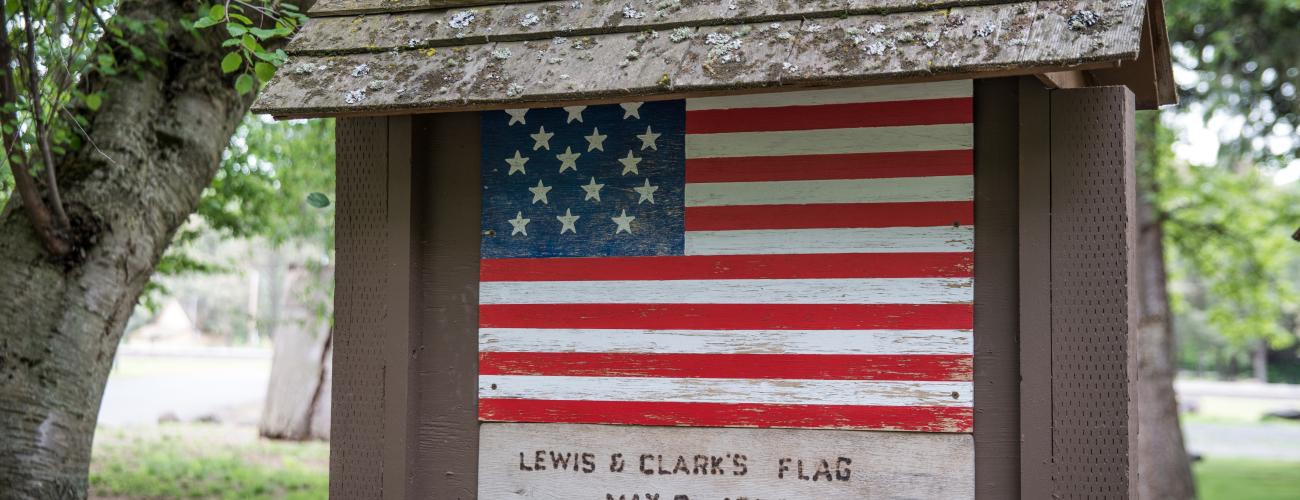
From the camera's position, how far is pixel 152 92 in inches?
212

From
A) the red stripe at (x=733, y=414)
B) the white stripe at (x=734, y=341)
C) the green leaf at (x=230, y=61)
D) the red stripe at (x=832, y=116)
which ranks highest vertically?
the green leaf at (x=230, y=61)

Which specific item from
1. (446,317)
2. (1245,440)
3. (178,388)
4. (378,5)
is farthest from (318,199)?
(178,388)

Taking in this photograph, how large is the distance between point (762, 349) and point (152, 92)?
11.7ft

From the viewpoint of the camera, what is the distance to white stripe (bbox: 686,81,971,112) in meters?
3.74

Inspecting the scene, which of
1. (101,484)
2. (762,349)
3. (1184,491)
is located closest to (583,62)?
(762,349)

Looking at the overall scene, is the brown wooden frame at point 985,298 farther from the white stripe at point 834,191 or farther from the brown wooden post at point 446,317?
the white stripe at point 834,191

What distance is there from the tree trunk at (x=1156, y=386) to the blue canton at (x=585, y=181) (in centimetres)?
992

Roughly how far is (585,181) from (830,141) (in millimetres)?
941

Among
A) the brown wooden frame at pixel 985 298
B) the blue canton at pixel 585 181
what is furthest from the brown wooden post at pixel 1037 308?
the blue canton at pixel 585 181

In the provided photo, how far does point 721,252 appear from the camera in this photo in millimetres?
3887

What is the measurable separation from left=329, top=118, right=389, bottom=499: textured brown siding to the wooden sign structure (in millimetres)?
11

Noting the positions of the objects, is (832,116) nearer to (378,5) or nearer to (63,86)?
(378,5)

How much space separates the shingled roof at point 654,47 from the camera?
2.97 metres

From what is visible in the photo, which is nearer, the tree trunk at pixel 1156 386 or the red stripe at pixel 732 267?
the red stripe at pixel 732 267
